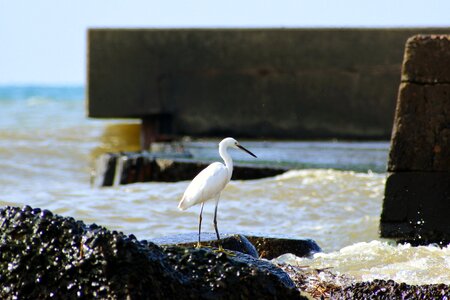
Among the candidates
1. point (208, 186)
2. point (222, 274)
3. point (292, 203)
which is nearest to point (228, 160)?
point (208, 186)

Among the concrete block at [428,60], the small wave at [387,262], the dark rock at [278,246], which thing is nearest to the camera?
the small wave at [387,262]

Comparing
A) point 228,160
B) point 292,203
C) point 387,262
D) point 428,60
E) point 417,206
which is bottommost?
point 292,203

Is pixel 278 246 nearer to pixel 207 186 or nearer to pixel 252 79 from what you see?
pixel 207 186

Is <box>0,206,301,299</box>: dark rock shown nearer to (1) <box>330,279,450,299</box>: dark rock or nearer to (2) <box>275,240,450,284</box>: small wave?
(1) <box>330,279,450,299</box>: dark rock

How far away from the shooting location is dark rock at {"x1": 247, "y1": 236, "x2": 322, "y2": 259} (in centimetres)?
682

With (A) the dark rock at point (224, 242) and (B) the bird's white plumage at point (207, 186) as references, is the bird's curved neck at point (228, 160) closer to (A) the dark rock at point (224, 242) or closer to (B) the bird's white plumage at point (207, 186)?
(B) the bird's white plumage at point (207, 186)

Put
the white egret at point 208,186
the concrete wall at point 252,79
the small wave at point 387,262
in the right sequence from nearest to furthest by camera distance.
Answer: the white egret at point 208,186, the small wave at point 387,262, the concrete wall at point 252,79

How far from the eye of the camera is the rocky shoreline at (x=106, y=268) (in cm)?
451

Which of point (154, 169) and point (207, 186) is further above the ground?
point (207, 186)

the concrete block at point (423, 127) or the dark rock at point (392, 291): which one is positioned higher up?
the concrete block at point (423, 127)

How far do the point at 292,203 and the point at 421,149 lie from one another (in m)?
2.74

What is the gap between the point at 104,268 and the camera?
4.51m

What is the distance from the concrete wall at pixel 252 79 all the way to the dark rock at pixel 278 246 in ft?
26.0

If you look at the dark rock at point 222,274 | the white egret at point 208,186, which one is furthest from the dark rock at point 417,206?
the dark rock at point 222,274
